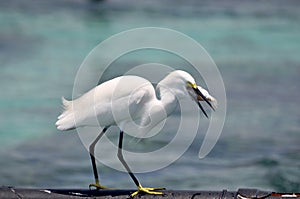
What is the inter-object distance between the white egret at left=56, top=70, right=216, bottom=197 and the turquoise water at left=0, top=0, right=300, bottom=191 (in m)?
2.80

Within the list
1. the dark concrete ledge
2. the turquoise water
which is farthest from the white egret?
the turquoise water

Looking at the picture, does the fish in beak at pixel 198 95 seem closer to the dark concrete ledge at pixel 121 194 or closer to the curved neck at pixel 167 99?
the curved neck at pixel 167 99

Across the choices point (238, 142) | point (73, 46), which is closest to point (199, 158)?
point (238, 142)

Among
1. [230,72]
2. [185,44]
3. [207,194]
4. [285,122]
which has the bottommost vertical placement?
[207,194]

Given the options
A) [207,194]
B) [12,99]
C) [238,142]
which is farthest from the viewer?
[12,99]

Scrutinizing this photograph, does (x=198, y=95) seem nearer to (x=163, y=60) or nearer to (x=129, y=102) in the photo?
(x=129, y=102)

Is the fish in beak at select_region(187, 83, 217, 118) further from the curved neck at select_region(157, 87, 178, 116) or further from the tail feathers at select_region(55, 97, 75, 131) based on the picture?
the tail feathers at select_region(55, 97, 75, 131)

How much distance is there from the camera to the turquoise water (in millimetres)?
9500

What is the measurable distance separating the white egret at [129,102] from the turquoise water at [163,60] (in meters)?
2.80

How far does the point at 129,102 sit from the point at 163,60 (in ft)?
27.3

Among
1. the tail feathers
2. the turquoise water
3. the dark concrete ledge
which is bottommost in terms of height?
the dark concrete ledge

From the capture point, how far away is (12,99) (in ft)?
40.4

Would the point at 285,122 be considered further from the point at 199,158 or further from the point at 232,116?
the point at 199,158

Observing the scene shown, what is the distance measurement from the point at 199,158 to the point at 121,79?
4.00 m
